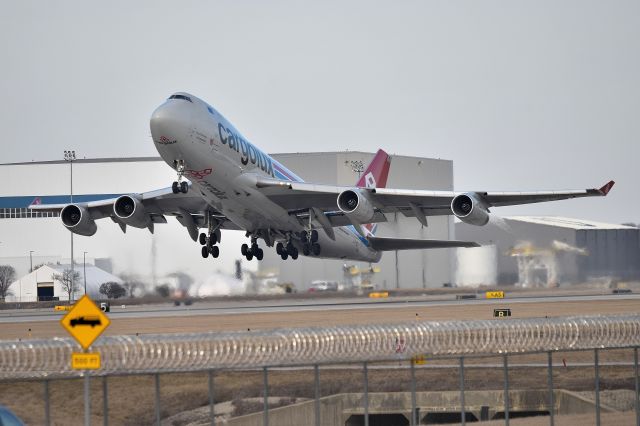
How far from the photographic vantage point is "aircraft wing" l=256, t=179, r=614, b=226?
142 feet

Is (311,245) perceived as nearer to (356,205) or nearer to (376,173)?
(356,205)

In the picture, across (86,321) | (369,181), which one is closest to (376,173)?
(369,181)

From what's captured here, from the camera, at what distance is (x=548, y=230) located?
2557 inches

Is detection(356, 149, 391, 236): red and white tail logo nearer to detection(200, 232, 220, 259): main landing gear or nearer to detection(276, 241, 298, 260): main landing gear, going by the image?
detection(276, 241, 298, 260): main landing gear

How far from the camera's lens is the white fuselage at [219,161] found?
3872 centimetres

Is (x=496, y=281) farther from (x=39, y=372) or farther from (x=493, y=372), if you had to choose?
(x=39, y=372)

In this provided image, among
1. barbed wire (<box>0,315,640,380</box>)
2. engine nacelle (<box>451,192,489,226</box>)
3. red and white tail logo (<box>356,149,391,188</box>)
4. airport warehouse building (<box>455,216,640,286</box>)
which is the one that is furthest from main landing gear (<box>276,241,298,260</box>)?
barbed wire (<box>0,315,640,380</box>)

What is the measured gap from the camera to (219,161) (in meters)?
40.7

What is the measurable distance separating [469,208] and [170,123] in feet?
43.3

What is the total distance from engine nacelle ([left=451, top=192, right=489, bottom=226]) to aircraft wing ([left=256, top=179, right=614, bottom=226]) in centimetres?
25

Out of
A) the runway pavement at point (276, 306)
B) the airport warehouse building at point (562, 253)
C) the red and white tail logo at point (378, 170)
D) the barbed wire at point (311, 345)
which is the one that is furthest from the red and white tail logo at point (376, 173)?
the barbed wire at point (311, 345)

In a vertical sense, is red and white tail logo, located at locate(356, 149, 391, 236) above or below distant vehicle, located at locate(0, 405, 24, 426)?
above

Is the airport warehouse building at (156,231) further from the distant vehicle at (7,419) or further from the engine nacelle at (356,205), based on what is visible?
the distant vehicle at (7,419)

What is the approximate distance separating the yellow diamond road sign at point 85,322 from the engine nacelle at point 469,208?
26167 millimetres
